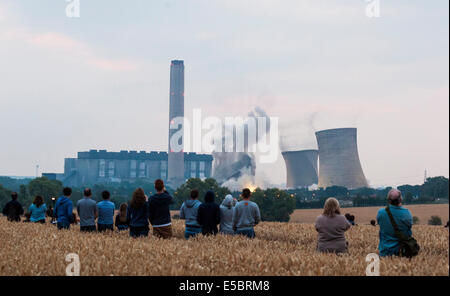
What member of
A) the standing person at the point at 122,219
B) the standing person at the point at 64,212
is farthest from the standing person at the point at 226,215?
the standing person at the point at 64,212

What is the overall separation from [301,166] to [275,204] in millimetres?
54303

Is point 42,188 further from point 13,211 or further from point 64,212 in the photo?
point 64,212

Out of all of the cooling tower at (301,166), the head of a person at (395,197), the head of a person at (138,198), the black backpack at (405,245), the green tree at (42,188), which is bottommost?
the green tree at (42,188)

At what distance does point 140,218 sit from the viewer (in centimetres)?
1383

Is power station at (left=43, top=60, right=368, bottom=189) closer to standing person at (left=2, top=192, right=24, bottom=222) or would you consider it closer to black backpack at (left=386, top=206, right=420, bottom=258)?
standing person at (left=2, top=192, right=24, bottom=222)

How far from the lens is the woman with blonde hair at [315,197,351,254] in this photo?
10266 millimetres

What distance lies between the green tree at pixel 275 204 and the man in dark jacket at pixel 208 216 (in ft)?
268

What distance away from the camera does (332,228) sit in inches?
407

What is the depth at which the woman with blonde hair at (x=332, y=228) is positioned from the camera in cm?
1027

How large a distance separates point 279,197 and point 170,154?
319 feet

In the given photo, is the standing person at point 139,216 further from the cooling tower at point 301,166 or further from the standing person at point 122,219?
the cooling tower at point 301,166

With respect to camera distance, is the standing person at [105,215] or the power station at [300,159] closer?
the standing person at [105,215]
